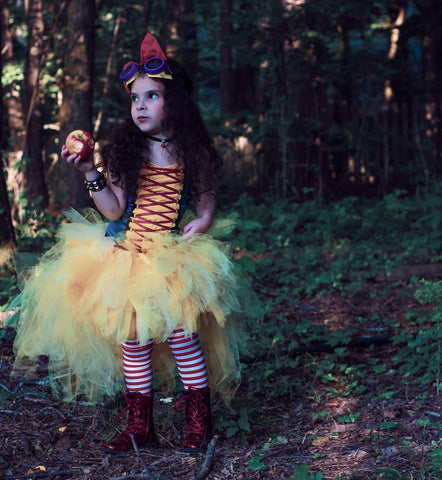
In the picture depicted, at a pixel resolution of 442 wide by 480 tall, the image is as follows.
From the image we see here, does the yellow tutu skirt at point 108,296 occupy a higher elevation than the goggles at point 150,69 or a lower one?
lower

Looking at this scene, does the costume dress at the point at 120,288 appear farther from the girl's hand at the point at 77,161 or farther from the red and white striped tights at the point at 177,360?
the girl's hand at the point at 77,161

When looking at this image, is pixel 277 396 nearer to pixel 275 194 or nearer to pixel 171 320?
pixel 171 320

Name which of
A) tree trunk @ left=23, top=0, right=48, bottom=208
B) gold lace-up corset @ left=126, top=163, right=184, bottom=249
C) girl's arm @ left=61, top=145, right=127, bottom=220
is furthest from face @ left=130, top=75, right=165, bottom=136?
tree trunk @ left=23, top=0, right=48, bottom=208

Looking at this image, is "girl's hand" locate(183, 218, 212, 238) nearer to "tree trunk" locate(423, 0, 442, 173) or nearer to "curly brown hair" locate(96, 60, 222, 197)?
"curly brown hair" locate(96, 60, 222, 197)

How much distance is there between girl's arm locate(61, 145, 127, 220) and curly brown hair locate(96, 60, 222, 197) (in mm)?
47

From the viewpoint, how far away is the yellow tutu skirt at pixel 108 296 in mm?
2541

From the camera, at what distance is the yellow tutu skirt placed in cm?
254

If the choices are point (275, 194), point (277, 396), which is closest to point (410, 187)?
point (275, 194)

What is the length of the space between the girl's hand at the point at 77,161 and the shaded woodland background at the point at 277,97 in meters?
4.63

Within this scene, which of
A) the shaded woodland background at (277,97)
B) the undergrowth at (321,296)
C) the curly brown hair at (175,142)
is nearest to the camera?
the curly brown hair at (175,142)

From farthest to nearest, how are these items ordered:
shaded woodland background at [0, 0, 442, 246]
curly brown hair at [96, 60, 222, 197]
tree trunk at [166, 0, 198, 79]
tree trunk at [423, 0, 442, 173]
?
1. tree trunk at [423, 0, 442, 173]
2. tree trunk at [166, 0, 198, 79]
3. shaded woodland background at [0, 0, 442, 246]
4. curly brown hair at [96, 60, 222, 197]

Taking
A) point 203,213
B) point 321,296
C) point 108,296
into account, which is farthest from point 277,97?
point 108,296

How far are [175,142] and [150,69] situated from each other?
35 cm

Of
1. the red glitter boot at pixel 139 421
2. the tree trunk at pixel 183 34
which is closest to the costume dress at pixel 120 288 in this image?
the red glitter boot at pixel 139 421
